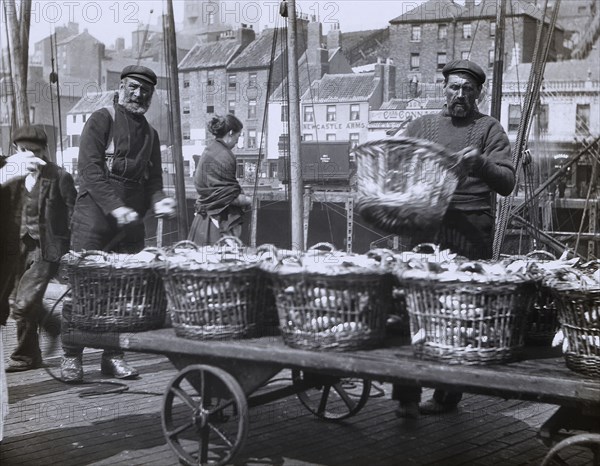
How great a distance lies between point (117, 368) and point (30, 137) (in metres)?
1.88

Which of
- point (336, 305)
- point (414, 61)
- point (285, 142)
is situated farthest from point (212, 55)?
point (336, 305)

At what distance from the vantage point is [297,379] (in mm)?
4535

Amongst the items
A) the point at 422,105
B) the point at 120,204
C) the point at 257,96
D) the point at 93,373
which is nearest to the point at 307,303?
the point at 120,204

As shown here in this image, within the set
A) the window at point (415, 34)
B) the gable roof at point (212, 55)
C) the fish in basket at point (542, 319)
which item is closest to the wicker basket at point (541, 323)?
the fish in basket at point (542, 319)

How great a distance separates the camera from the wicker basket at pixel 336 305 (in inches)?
140

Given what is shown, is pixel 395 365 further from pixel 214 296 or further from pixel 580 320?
pixel 214 296

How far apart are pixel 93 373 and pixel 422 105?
34174mm

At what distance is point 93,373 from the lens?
630 cm

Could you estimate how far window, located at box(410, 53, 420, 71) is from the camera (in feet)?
170

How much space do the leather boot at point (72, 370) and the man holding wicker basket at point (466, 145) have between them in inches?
91.5

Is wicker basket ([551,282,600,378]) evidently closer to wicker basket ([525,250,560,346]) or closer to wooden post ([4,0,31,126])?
wicker basket ([525,250,560,346])

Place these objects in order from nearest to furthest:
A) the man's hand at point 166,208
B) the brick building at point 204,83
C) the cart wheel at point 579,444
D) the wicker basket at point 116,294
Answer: the cart wheel at point 579,444 → the wicker basket at point 116,294 → the man's hand at point 166,208 → the brick building at point 204,83

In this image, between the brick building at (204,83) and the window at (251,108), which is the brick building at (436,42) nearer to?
the window at (251,108)

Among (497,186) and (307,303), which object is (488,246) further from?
(307,303)
